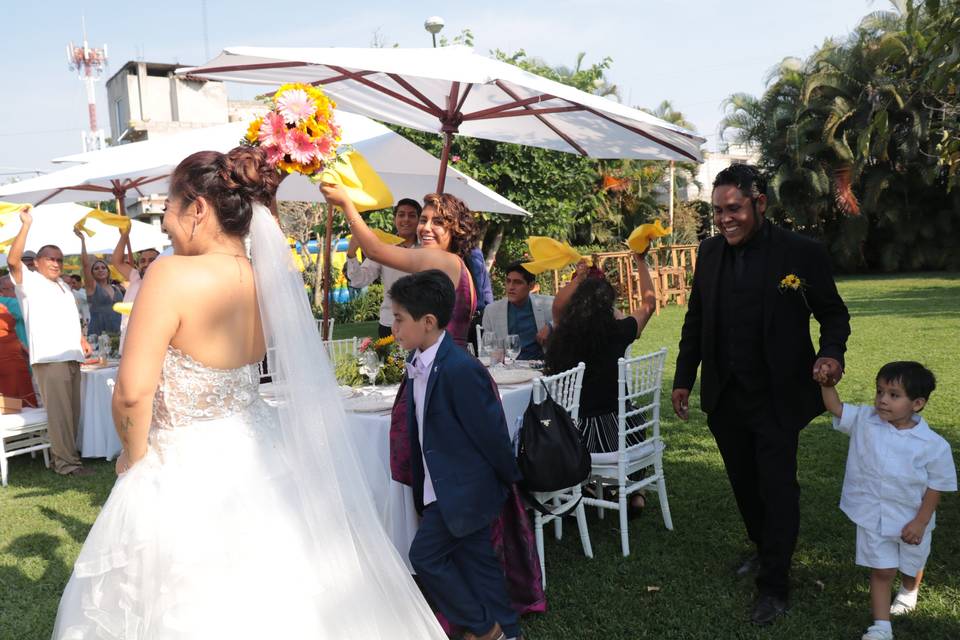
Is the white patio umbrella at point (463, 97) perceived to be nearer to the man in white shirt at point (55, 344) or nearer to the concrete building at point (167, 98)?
Answer: the man in white shirt at point (55, 344)

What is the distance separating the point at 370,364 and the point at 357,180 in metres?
1.56

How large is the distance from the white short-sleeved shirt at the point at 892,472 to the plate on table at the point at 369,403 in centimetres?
226

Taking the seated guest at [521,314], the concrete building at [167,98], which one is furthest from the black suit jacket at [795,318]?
the concrete building at [167,98]

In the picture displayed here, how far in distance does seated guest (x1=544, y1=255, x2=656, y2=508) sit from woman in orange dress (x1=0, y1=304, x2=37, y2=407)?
5.52m

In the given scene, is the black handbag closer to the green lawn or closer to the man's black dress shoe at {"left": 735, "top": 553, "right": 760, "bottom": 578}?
the green lawn

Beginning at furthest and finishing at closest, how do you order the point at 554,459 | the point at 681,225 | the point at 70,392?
the point at 681,225 → the point at 70,392 → the point at 554,459

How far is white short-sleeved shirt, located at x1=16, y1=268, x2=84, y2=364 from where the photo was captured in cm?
680

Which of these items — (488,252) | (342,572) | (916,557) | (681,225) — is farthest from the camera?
(681,225)

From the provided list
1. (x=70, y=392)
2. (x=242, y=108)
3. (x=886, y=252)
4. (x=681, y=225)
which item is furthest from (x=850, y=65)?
(x=242, y=108)

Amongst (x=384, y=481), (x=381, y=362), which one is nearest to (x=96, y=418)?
(x=381, y=362)

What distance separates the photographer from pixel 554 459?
11.8ft

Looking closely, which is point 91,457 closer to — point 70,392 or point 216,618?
point 70,392

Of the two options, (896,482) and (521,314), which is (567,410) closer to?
(896,482)

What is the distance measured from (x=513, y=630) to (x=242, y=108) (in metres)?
52.9
